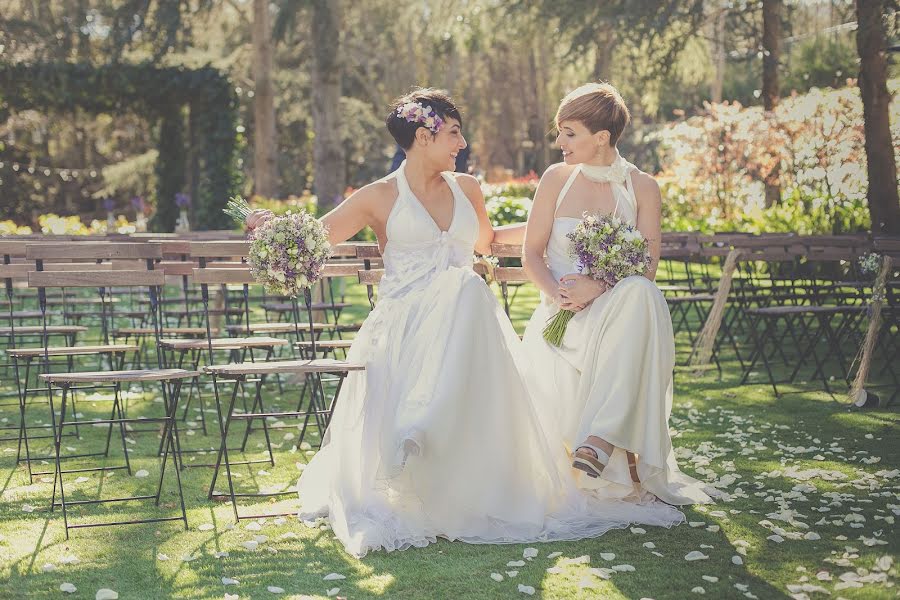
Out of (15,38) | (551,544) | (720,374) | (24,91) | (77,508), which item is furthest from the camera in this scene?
(15,38)

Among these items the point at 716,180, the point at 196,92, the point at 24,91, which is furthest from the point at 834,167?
the point at 24,91

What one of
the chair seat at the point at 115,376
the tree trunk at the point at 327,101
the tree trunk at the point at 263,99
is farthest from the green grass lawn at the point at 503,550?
the tree trunk at the point at 263,99

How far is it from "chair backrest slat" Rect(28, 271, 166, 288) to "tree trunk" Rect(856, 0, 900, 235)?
8.38 metres

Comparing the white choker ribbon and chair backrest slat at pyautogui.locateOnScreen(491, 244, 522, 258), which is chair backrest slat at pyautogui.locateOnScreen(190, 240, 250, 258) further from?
the white choker ribbon

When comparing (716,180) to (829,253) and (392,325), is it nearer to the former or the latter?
(829,253)

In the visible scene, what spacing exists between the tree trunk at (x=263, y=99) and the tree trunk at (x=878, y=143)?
1493cm

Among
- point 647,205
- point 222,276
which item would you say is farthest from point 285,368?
point 647,205

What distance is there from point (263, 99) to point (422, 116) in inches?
753

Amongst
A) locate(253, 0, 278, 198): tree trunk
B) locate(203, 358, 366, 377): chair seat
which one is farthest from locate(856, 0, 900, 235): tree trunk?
locate(253, 0, 278, 198): tree trunk

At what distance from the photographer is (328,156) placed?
22.5m

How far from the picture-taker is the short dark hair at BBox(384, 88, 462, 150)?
202 inches

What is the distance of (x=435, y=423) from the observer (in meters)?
4.48

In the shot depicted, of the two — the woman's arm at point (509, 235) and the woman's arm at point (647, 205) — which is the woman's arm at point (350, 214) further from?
the woman's arm at point (647, 205)

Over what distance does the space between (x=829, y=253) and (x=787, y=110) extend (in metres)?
9.68
